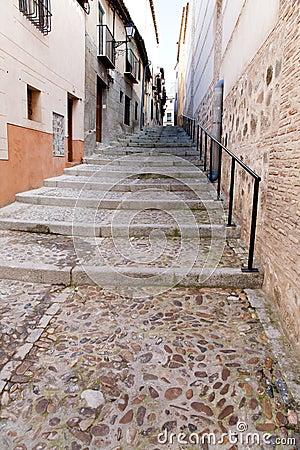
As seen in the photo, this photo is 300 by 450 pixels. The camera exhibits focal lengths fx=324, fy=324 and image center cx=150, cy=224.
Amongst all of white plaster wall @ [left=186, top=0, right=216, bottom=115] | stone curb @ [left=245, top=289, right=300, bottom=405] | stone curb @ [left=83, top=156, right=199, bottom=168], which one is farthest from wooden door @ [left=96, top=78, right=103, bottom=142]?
stone curb @ [left=245, top=289, right=300, bottom=405]

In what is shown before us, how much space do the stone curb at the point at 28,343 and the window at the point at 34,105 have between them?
3.66 metres

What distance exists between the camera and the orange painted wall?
4.29 m

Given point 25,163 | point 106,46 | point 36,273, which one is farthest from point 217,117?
point 106,46

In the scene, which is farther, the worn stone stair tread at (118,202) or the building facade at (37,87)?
the worn stone stair tread at (118,202)

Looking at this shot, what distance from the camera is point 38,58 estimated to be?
487cm

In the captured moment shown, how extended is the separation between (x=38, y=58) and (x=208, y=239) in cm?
378

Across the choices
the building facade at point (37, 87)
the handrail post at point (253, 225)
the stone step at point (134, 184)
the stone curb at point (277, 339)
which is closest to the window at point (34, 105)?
the building facade at point (37, 87)

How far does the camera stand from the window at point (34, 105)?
5055 millimetres

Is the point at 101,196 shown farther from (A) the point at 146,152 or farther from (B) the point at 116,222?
(A) the point at 146,152

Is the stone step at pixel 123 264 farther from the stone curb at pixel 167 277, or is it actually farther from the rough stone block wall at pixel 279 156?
the rough stone block wall at pixel 279 156

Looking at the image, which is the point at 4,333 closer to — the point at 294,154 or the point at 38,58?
the point at 294,154

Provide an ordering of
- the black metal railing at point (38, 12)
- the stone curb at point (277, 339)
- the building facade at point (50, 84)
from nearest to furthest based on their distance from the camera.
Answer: the stone curb at point (277, 339) → the building facade at point (50, 84) → the black metal railing at point (38, 12)

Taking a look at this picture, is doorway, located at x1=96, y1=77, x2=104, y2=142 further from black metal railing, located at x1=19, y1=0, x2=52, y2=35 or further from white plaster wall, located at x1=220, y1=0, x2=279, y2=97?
white plaster wall, located at x1=220, y1=0, x2=279, y2=97

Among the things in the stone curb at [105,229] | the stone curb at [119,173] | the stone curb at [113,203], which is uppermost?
the stone curb at [119,173]
